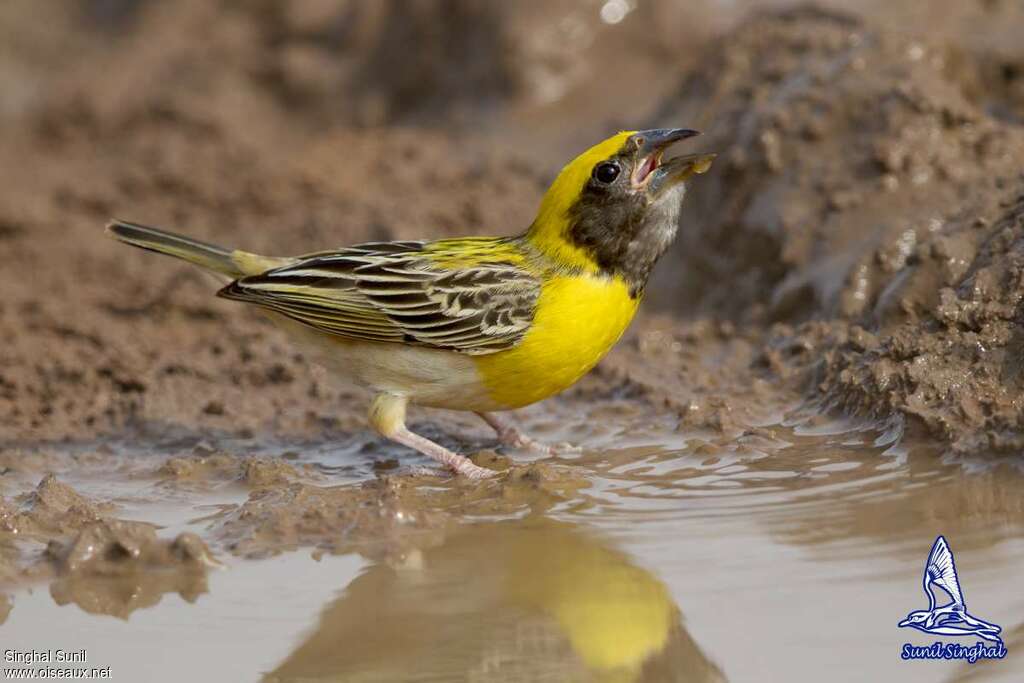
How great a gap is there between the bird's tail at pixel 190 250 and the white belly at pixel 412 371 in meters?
0.49

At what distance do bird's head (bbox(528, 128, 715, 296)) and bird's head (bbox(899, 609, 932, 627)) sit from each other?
7.38ft

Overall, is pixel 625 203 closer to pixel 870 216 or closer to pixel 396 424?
pixel 396 424

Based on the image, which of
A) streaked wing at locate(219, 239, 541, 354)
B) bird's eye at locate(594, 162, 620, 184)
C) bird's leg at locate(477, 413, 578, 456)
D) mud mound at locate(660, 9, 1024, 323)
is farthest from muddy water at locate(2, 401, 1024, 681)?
mud mound at locate(660, 9, 1024, 323)

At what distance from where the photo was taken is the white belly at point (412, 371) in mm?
5938

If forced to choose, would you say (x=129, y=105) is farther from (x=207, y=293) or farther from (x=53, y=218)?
(x=207, y=293)

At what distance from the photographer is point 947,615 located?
152 inches

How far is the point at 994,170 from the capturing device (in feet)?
22.9

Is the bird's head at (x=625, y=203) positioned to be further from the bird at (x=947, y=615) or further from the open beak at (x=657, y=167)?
the bird at (x=947, y=615)

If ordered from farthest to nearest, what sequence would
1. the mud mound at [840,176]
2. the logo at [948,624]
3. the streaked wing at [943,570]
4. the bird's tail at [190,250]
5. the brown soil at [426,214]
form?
the mud mound at [840,176] → the bird's tail at [190,250] → the brown soil at [426,214] → the streaked wing at [943,570] → the logo at [948,624]

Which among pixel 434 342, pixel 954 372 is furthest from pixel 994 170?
pixel 434 342

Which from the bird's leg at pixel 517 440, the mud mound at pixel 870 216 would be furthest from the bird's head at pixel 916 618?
the bird's leg at pixel 517 440

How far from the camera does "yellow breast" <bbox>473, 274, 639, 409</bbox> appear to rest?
18.9 ft

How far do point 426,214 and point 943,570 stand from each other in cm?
520

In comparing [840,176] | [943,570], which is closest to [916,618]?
[943,570]
